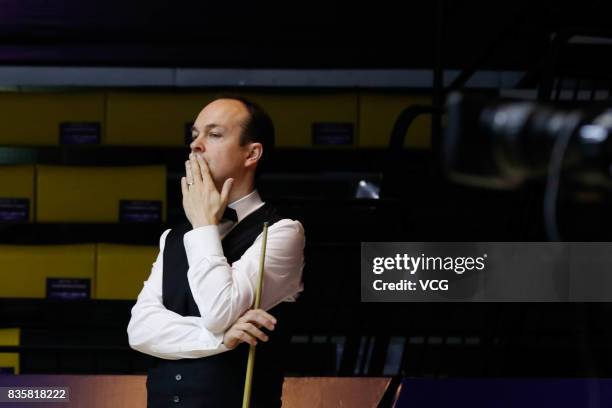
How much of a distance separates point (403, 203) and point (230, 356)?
80 cm

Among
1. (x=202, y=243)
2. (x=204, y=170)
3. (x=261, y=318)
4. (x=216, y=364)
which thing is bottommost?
(x=216, y=364)

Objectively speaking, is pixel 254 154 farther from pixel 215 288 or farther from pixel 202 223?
pixel 215 288

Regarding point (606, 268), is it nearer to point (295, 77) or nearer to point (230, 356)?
point (230, 356)

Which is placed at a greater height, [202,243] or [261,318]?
[202,243]

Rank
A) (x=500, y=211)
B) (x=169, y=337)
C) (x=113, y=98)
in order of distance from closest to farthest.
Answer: (x=169, y=337) < (x=500, y=211) < (x=113, y=98)

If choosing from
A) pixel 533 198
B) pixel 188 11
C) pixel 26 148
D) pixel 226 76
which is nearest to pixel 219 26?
pixel 188 11

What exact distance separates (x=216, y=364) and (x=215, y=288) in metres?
0.19

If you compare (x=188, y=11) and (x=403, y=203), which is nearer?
(x=403, y=203)

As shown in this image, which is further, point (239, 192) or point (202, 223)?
point (239, 192)

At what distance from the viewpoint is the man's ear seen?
164 centimetres

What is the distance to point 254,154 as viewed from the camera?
164 centimetres

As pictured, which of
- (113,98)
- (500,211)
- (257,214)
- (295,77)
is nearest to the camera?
(257,214)

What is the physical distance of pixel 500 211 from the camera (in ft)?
8.25

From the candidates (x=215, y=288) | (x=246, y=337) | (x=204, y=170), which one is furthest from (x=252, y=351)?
(x=204, y=170)
